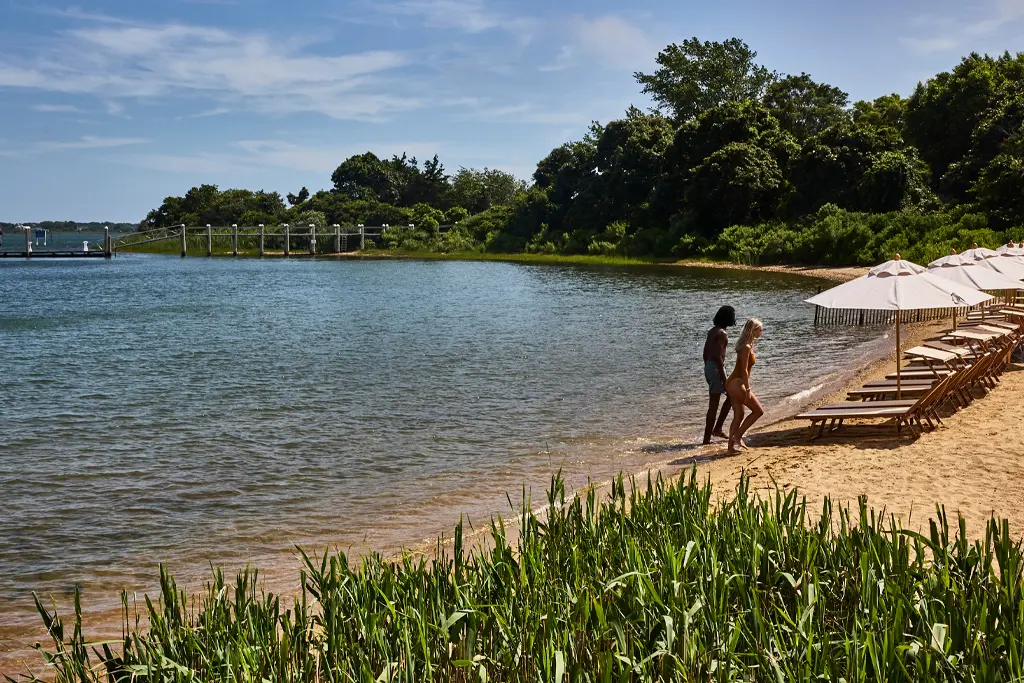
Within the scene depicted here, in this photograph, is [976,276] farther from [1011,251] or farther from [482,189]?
[482,189]

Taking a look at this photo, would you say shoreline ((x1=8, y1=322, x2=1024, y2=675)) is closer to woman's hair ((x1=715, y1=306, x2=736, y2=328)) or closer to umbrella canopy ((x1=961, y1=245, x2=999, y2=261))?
woman's hair ((x1=715, y1=306, x2=736, y2=328))

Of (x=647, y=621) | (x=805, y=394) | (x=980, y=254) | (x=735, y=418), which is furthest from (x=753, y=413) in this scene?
(x=980, y=254)

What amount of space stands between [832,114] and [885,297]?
75387 millimetres

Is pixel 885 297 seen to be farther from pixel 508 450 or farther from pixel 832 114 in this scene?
pixel 832 114

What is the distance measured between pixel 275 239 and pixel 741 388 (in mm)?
96980

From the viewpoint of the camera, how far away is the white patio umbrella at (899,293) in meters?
11.4

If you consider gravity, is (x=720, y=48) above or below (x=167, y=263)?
above

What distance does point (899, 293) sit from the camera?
11547 mm

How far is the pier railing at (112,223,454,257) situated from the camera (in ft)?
324

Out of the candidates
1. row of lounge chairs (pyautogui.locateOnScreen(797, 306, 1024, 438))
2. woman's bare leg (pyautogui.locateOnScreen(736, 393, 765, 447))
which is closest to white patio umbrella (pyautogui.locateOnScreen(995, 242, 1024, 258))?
row of lounge chairs (pyautogui.locateOnScreen(797, 306, 1024, 438))

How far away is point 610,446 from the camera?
13.1m

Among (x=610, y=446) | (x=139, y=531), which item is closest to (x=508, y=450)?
(x=610, y=446)

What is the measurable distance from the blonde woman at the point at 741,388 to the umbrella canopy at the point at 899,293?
1.18 metres

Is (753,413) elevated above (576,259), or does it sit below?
below
